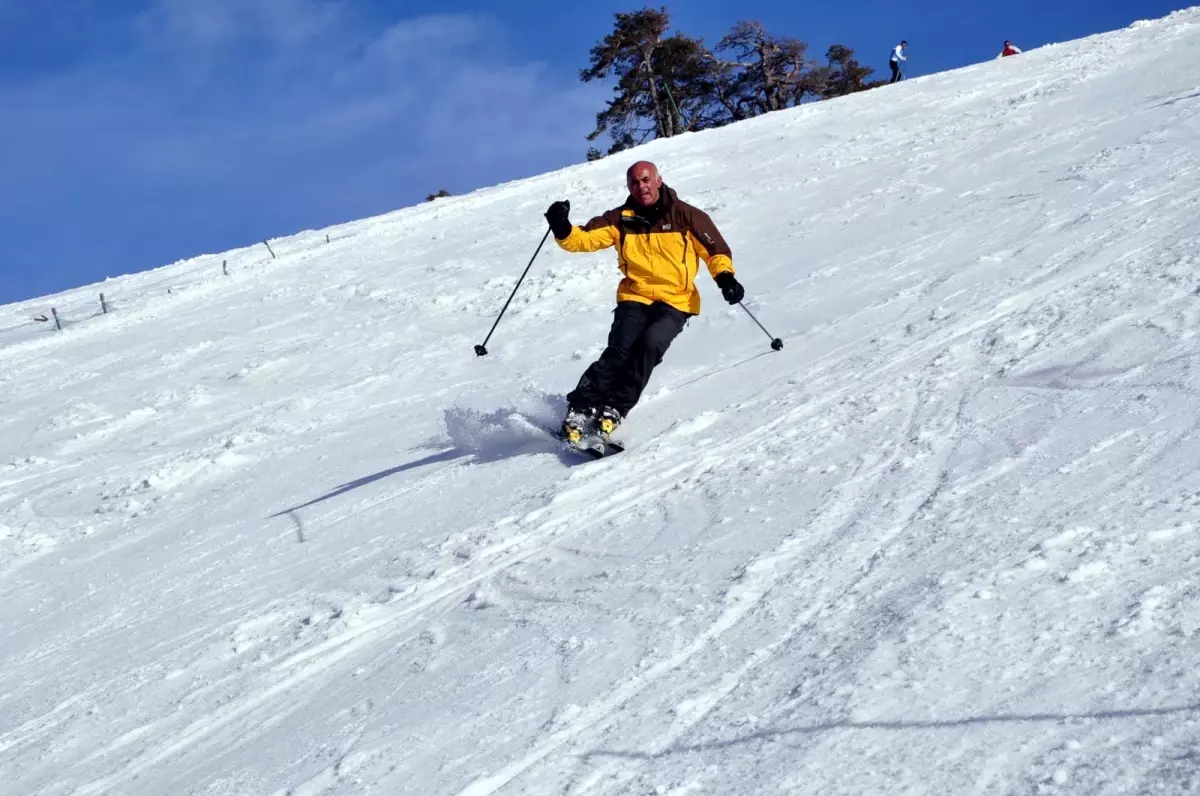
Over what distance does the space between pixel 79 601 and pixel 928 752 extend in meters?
5.19

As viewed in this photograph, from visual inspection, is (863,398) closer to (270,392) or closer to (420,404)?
(420,404)

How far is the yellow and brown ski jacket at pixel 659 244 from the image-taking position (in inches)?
250

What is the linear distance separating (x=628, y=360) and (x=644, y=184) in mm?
1001

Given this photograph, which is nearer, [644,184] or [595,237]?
[644,184]

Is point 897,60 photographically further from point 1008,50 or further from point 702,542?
point 702,542

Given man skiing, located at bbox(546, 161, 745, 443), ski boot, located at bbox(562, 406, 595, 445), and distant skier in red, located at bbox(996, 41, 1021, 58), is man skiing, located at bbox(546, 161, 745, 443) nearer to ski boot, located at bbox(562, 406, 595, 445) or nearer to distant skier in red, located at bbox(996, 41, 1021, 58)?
ski boot, located at bbox(562, 406, 595, 445)

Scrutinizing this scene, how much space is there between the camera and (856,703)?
2590mm

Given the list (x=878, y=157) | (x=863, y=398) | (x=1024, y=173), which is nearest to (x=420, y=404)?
(x=863, y=398)

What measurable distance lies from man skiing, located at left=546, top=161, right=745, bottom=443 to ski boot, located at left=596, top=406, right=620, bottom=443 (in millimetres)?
42

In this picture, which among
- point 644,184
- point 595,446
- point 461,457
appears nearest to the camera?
point 595,446

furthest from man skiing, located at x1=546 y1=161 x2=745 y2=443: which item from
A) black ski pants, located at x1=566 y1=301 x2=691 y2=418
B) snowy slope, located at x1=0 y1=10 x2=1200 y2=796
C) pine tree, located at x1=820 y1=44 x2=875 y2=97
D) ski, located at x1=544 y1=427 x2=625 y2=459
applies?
pine tree, located at x1=820 y1=44 x2=875 y2=97

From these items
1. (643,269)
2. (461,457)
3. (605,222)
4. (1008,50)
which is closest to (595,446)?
(643,269)

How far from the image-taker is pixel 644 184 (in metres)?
6.24


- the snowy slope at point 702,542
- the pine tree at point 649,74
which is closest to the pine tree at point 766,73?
the pine tree at point 649,74
